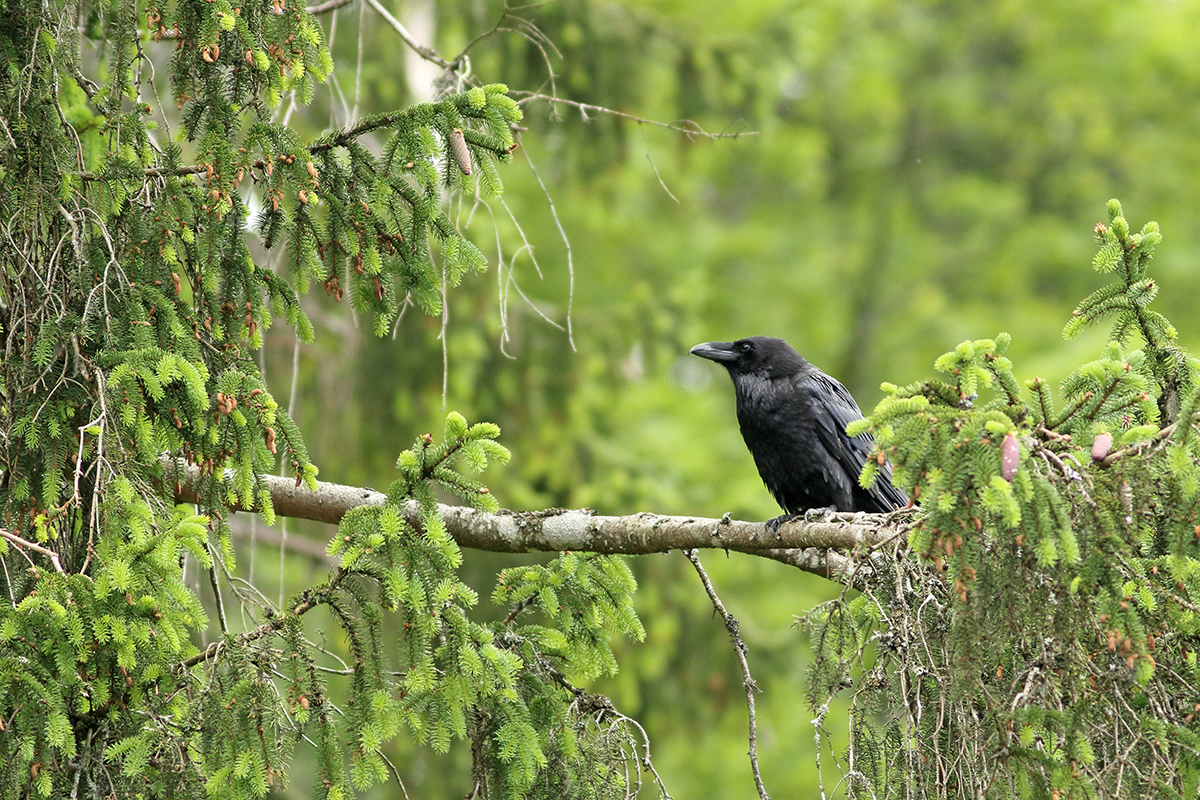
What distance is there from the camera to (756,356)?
629 cm

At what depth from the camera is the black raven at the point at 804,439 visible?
5.74 meters

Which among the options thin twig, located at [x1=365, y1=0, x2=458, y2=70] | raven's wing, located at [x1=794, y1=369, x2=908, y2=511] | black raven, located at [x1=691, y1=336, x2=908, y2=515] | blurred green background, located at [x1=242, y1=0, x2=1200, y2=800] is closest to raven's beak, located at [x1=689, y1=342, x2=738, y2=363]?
black raven, located at [x1=691, y1=336, x2=908, y2=515]

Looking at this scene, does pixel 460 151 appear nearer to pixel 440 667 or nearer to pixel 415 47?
pixel 415 47

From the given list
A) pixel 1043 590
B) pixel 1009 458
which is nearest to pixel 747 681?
pixel 1043 590

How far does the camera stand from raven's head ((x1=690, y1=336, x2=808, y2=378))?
6.17m

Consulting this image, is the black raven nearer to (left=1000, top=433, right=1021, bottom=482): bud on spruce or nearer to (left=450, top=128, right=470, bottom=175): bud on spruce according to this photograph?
(left=450, top=128, right=470, bottom=175): bud on spruce

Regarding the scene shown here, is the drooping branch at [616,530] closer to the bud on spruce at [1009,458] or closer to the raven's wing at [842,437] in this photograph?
the bud on spruce at [1009,458]

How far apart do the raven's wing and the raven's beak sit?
462mm

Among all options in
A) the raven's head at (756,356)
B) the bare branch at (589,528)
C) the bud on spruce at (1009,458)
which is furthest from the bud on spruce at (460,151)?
the raven's head at (756,356)

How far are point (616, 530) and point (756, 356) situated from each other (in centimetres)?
268

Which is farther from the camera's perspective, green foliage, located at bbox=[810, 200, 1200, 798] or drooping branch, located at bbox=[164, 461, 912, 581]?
drooping branch, located at bbox=[164, 461, 912, 581]

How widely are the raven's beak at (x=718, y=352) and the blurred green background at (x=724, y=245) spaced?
0.92m

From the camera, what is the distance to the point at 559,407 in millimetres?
7734

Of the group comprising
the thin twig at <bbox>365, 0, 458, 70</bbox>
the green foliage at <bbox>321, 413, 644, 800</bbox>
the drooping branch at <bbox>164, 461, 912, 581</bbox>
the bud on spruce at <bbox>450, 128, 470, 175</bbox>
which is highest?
the thin twig at <bbox>365, 0, 458, 70</bbox>
